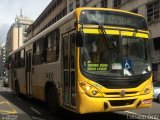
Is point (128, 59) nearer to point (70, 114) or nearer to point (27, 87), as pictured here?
point (70, 114)

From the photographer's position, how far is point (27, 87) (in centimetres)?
1839

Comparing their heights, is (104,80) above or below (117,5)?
below

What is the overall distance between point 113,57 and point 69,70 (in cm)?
143

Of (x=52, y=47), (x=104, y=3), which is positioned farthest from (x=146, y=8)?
(x=52, y=47)

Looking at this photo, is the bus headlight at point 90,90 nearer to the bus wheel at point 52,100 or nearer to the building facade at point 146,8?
the bus wheel at point 52,100

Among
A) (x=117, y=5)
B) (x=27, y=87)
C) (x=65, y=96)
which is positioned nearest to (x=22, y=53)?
(x=27, y=87)

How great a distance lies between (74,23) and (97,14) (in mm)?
748

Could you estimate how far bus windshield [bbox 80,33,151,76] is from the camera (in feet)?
35.2

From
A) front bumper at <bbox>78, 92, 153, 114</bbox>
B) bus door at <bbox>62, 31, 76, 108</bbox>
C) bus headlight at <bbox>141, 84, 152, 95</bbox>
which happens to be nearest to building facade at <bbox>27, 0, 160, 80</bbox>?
bus headlight at <bbox>141, 84, 152, 95</bbox>

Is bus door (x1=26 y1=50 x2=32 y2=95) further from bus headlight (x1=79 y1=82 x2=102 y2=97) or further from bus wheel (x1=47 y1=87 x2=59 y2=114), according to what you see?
bus headlight (x1=79 y1=82 x2=102 y2=97)

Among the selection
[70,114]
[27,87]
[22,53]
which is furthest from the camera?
[22,53]

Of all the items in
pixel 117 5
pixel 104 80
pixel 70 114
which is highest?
pixel 117 5

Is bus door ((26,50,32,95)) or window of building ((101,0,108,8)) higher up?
window of building ((101,0,108,8))

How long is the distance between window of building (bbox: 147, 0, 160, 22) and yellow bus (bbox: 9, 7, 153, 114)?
24.5 meters
